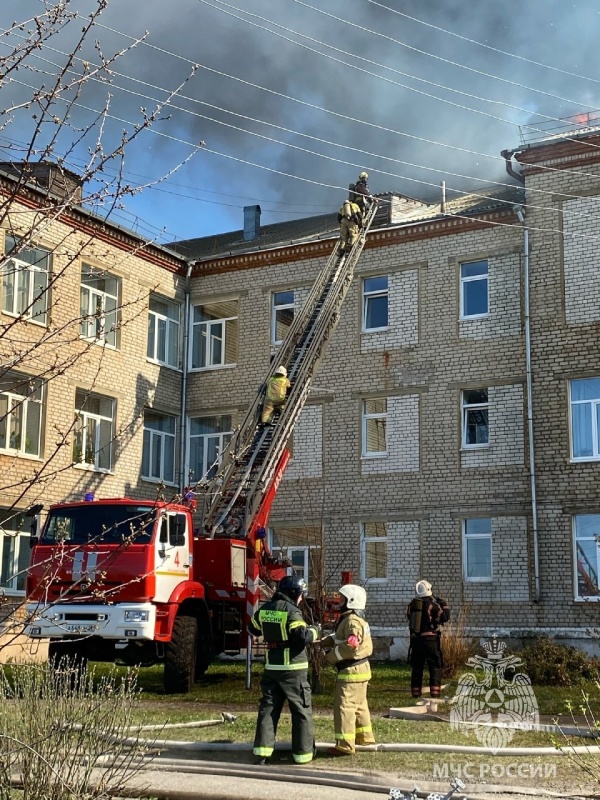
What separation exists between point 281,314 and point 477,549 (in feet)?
24.6

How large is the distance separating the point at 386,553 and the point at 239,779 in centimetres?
1396

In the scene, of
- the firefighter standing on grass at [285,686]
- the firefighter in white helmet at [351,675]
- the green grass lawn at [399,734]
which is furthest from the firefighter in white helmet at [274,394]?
the firefighter standing on grass at [285,686]

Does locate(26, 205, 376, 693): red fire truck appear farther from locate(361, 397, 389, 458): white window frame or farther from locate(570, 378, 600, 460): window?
locate(570, 378, 600, 460): window

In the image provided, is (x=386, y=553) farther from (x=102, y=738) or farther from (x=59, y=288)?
(x=102, y=738)

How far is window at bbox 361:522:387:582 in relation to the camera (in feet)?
70.2

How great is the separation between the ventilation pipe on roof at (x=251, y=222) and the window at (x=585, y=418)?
469 inches

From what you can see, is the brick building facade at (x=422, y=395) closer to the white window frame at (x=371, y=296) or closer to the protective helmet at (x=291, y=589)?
the white window frame at (x=371, y=296)

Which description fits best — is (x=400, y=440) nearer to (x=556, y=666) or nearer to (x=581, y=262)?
(x=581, y=262)

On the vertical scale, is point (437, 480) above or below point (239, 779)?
above

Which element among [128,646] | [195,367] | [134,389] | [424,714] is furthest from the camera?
[195,367]

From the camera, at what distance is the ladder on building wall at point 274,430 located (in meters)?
14.6

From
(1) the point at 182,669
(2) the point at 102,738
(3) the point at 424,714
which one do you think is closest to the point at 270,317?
(1) the point at 182,669

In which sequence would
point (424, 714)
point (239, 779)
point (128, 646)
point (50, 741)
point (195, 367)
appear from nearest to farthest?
point (50, 741) < point (239, 779) < point (424, 714) < point (128, 646) < point (195, 367)

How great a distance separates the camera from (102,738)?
5.50m
